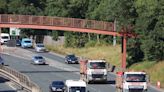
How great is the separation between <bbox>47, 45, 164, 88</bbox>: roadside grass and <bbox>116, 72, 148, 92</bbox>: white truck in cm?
1709

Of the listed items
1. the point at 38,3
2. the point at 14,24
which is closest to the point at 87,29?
the point at 14,24

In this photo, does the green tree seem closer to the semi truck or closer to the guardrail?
the guardrail

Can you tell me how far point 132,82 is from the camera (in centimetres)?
6775

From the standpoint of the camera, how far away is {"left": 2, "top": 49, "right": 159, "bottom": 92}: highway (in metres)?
84.8

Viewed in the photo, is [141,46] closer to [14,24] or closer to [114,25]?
[114,25]

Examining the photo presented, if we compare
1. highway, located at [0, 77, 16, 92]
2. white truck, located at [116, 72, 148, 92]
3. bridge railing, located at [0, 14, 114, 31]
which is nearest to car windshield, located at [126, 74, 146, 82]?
white truck, located at [116, 72, 148, 92]

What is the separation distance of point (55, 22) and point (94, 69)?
2598 centimetres

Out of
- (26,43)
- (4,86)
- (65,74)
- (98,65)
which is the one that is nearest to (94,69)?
(98,65)

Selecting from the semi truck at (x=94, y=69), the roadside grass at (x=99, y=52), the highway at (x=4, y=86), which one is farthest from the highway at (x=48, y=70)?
the roadside grass at (x=99, y=52)

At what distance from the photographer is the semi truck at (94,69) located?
83875mm

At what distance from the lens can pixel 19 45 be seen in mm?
156125

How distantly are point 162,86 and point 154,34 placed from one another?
1375cm

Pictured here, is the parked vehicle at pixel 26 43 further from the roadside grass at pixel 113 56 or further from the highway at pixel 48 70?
the highway at pixel 48 70

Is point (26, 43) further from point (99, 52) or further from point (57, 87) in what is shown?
point (57, 87)
